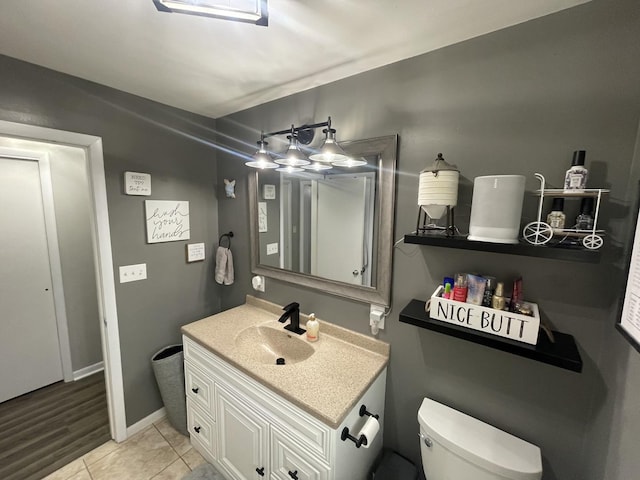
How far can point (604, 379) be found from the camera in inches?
33.5

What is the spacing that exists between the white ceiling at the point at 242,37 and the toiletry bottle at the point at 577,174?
518mm

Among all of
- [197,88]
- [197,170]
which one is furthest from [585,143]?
[197,170]

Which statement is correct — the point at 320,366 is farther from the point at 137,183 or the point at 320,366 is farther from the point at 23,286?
the point at 23,286

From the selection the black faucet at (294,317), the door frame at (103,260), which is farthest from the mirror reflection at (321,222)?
the door frame at (103,260)

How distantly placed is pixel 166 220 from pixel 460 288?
193cm

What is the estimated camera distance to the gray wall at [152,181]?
1.36 meters

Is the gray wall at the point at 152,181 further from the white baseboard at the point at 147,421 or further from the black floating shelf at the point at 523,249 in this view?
the black floating shelf at the point at 523,249

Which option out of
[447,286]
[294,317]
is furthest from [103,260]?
[447,286]

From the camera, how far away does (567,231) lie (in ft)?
2.65

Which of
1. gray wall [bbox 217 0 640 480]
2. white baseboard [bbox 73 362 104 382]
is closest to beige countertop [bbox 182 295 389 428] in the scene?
gray wall [bbox 217 0 640 480]

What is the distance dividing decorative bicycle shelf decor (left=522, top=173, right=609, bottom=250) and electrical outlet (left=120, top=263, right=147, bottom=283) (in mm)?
2187

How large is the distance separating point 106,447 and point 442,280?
2442 mm

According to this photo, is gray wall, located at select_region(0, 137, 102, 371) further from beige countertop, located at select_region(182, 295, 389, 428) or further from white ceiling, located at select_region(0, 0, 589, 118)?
beige countertop, located at select_region(182, 295, 389, 428)

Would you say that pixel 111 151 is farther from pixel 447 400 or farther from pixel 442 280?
pixel 447 400
